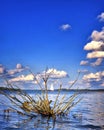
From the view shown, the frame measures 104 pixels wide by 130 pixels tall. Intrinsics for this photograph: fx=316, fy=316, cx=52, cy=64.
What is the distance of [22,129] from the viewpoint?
22.6m

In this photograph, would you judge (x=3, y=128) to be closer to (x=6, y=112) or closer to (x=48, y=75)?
(x=48, y=75)

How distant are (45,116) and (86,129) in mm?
7007

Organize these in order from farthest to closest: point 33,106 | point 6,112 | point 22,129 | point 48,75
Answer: point 6,112, point 33,106, point 48,75, point 22,129

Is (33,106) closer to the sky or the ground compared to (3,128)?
closer to the sky

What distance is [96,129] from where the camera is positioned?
23875 mm

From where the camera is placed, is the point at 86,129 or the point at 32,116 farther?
the point at 32,116

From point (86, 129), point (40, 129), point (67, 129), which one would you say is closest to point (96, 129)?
point (86, 129)

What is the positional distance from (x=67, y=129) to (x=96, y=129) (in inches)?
88.2

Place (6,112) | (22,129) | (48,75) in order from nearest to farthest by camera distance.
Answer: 1. (22,129)
2. (48,75)
3. (6,112)

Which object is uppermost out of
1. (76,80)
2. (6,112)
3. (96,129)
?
(76,80)

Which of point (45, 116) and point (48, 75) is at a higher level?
point (48, 75)

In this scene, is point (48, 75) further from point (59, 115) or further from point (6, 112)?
point (6, 112)

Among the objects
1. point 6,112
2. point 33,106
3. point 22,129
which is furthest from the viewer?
point 6,112

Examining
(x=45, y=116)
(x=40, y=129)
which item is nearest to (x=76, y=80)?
(x=45, y=116)
